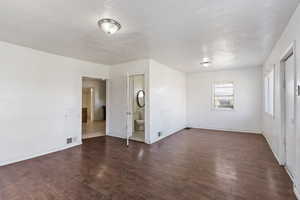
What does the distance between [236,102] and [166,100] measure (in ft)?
9.88

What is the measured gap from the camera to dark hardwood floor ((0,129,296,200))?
7.11ft

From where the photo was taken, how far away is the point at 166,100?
5.55m

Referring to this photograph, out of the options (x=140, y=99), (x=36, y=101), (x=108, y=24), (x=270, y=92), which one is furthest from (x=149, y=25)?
(x=140, y=99)

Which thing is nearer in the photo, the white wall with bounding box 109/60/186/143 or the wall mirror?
the white wall with bounding box 109/60/186/143

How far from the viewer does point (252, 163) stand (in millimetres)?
3178

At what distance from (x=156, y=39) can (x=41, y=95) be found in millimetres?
3112

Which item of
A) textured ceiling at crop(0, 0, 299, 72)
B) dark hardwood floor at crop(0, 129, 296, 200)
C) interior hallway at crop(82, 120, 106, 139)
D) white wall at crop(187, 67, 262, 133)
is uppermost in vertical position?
textured ceiling at crop(0, 0, 299, 72)

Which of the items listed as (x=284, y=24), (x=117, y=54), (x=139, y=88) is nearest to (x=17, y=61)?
(x=117, y=54)

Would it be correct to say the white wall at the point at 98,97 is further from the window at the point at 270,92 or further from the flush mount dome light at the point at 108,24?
the window at the point at 270,92

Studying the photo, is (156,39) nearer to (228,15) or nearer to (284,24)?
(228,15)

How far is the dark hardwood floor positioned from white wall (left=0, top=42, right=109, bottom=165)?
0.41 m

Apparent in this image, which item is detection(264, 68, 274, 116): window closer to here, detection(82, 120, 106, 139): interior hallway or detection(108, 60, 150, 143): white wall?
detection(108, 60, 150, 143): white wall

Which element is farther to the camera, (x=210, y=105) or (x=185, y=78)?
(x=185, y=78)

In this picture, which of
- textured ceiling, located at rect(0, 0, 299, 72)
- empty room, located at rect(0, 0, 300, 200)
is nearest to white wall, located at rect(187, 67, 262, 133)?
empty room, located at rect(0, 0, 300, 200)
